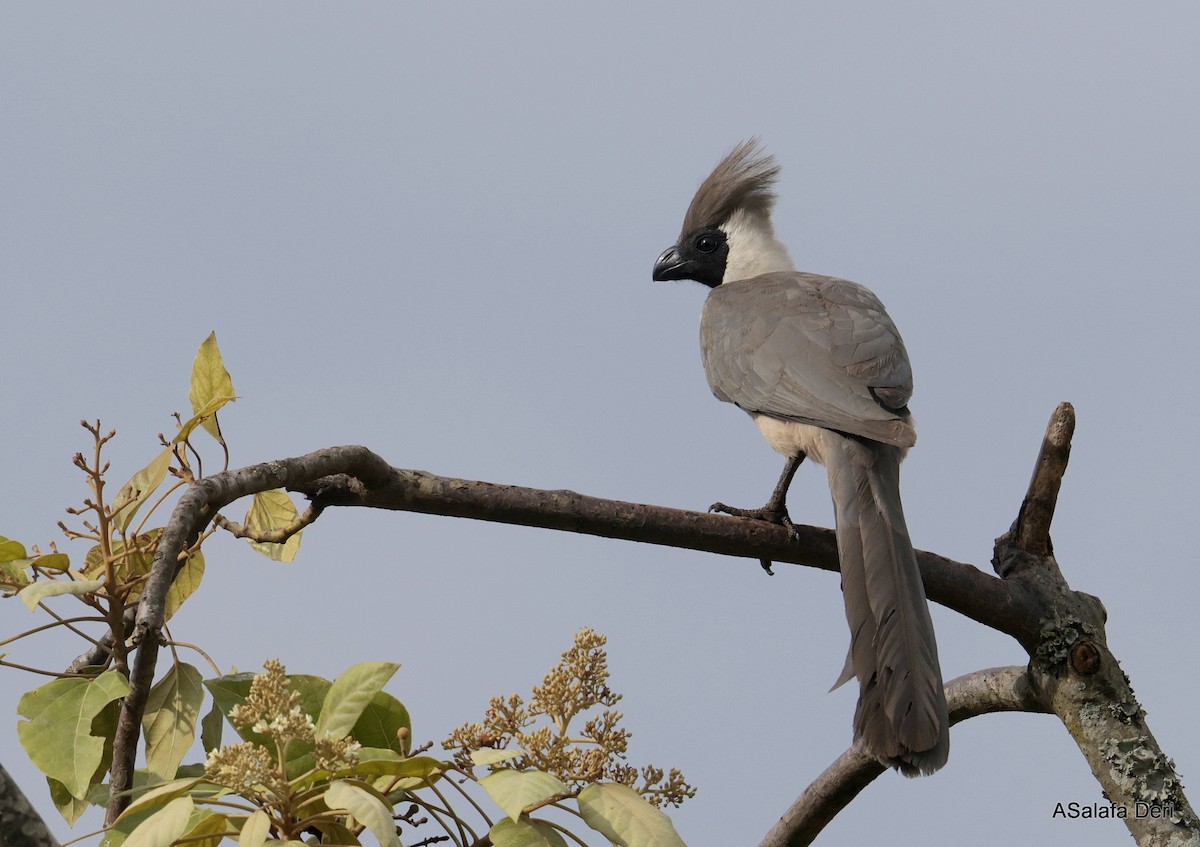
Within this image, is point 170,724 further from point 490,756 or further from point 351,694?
point 490,756

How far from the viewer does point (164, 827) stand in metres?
1.62

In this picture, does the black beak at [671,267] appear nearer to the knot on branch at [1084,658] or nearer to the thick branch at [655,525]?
the thick branch at [655,525]

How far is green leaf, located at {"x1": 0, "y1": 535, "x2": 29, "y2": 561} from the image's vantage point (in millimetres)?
2109

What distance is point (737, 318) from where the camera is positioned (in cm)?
471

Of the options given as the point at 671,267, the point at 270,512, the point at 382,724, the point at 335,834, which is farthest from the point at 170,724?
the point at 671,267

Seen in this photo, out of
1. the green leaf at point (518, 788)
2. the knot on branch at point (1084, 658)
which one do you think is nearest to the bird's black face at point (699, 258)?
the knot on branch at point (1084, 658)

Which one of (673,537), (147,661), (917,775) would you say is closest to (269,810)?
(147,661)

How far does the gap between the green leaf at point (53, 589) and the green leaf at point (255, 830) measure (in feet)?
1.78

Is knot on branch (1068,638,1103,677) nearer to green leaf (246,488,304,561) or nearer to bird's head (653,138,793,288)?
green leaf (246,488,304,561)

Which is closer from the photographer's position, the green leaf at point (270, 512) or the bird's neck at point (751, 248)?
the green leaf at point (270, 512)

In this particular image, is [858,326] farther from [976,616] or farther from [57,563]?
[57,563]

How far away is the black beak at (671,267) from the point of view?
595 centimetres

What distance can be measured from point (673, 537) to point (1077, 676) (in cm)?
137

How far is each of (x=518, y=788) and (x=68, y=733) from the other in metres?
0.84
